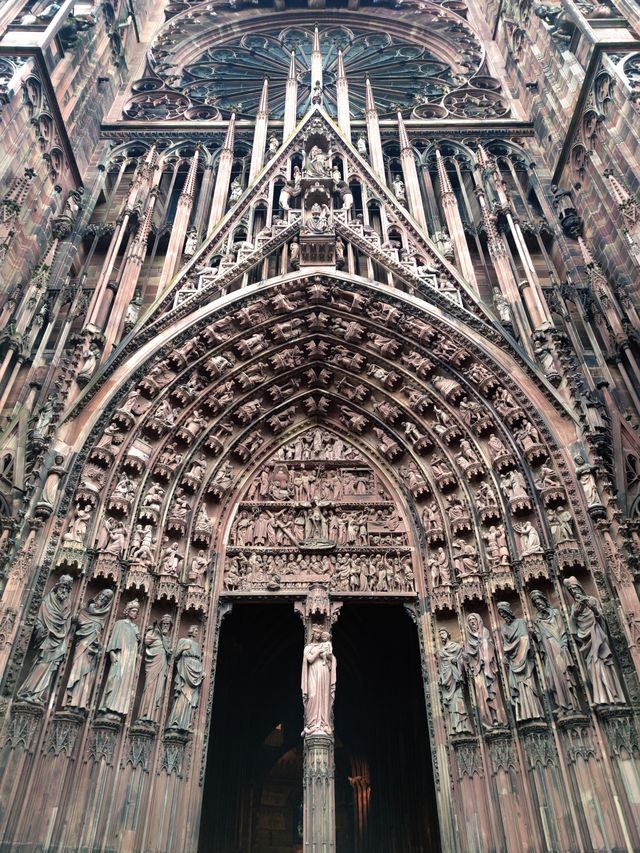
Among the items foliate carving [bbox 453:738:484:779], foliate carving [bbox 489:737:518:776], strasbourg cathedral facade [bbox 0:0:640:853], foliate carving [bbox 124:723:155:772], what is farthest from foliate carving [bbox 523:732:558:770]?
foliate carving [bbox 124:723:155:772]

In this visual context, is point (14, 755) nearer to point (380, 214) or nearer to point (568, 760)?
point (568, 760)

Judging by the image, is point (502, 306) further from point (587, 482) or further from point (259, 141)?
point (259, 141)

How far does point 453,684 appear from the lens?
697cm

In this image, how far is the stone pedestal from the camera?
20.3ft

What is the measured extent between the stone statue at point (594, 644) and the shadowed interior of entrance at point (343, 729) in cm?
298

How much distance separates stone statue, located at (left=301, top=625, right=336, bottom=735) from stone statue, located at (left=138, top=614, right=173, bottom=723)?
1.58m

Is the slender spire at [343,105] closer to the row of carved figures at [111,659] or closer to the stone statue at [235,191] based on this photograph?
the stone statue at [235,191]

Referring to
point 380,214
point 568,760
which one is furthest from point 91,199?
point 568,760

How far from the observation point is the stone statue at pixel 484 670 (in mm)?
6585

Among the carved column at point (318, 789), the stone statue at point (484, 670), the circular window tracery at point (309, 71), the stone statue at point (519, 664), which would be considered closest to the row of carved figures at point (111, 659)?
the carved column at point (318, 789)

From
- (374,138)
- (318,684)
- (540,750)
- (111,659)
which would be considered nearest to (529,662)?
(540,750)

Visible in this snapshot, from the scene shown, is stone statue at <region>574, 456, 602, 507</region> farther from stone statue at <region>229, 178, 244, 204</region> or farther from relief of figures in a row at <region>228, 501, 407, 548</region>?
stone statue at <region>229, 178, 244, 204</region>

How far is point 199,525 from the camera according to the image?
322 inches

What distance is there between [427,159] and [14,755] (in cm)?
1208
